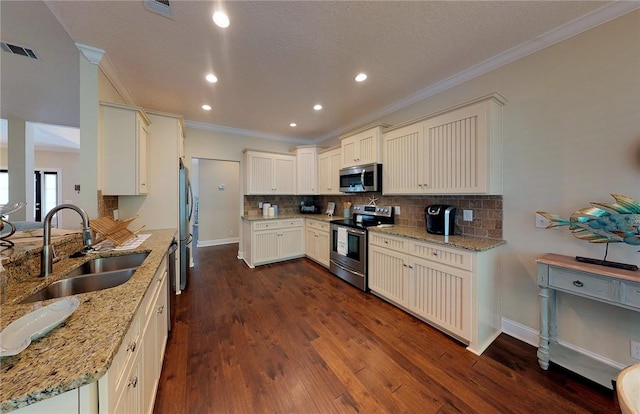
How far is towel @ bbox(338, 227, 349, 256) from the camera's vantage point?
Answer: 3.39 metres

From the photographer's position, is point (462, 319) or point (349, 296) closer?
point (462, 319)

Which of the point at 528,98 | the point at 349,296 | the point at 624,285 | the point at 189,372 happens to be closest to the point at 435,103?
the point at 528,98

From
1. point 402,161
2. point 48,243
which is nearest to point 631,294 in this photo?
point 402,161

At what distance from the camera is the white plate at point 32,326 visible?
709mm

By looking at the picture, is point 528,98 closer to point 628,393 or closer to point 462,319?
point 462,319

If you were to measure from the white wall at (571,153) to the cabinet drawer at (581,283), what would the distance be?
0.35m

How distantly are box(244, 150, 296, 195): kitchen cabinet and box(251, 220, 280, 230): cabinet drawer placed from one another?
65 cm

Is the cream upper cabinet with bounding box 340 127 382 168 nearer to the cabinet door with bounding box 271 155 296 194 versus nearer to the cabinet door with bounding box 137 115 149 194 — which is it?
the cabinet door with bounding box 271 155 296 194

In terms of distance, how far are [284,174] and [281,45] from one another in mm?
2800

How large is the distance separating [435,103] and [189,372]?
378cm

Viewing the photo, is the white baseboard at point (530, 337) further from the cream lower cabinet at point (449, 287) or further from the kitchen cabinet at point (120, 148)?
the kitchen cabinet at point (120, 148)

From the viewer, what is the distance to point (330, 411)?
4.76 ft

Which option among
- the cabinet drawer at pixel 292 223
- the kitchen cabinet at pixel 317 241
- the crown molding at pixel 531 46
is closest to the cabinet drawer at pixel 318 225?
the kitchen cabinet at pixel 317 241

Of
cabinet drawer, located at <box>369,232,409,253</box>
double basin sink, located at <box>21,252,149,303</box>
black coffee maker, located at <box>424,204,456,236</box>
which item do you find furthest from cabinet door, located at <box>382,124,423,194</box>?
double basin sink, located at <box>21,252,149,303</box>
